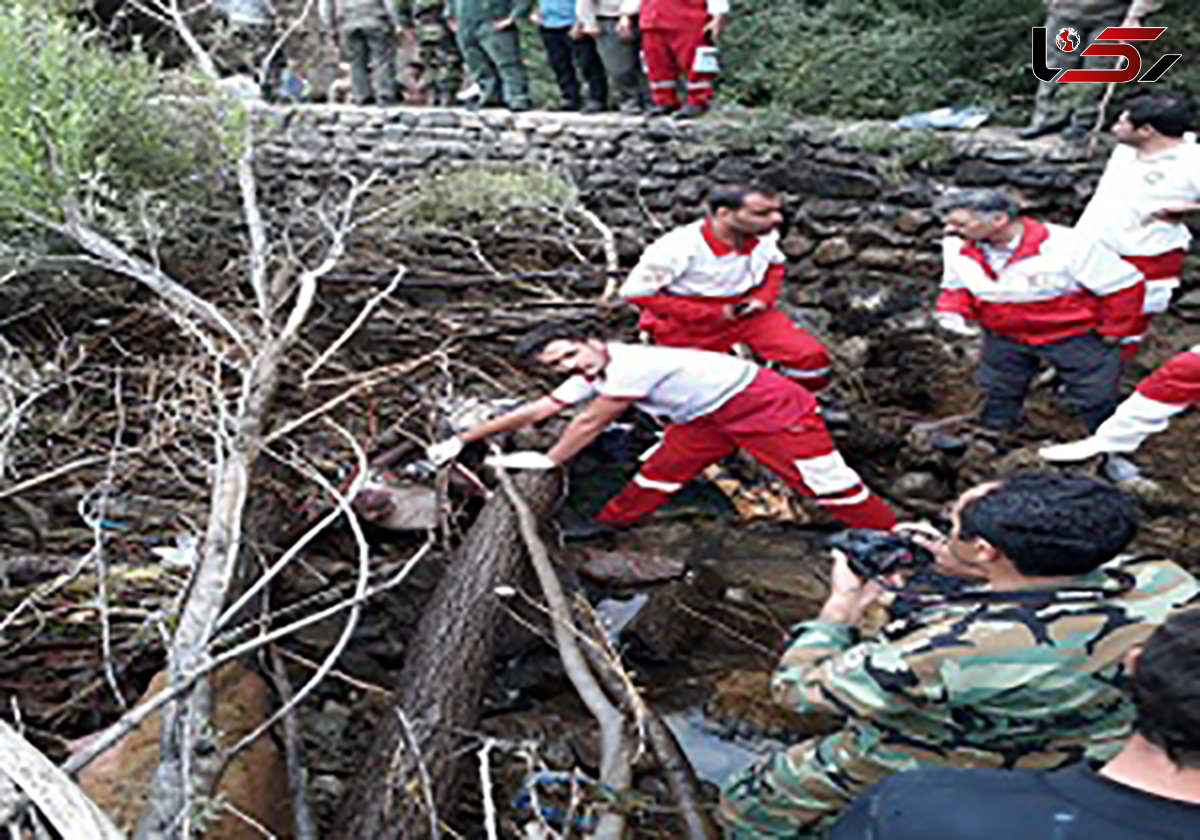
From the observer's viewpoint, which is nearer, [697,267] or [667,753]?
[667,753]

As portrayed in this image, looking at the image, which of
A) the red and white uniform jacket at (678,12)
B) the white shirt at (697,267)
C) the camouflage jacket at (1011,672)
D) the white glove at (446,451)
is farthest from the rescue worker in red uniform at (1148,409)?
the red and white uniform jacket at (678,12)

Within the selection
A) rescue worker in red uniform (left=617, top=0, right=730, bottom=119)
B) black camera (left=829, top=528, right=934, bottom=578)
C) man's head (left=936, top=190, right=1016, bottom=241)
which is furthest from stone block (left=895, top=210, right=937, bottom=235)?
black camera (left=829, top=528, right=934, bottom=578)

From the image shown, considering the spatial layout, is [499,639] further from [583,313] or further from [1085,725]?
[583,313]

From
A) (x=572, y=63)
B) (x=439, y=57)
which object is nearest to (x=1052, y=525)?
(x=572, y=63)

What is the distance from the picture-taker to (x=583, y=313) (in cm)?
592

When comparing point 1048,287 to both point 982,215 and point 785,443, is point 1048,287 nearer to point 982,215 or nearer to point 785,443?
point 982,215

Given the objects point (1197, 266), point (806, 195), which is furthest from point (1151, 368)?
point (806, 195)

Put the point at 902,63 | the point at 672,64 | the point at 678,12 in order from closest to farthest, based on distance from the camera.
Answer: the point at 678,12, the point at 672,64, the point at 902,63

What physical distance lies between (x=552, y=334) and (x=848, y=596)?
3.86 metres

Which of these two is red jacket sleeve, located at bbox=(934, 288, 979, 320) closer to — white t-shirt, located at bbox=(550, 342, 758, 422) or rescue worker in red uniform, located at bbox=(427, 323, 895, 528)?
rescue worker in red uniform, located at bbox=(427, 323, 895, 528)

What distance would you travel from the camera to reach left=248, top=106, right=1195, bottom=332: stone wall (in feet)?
21.1

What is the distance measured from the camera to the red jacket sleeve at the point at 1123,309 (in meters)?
4.15

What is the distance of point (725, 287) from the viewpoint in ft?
15.5

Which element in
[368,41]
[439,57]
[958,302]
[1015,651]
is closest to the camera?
[1015,651]
